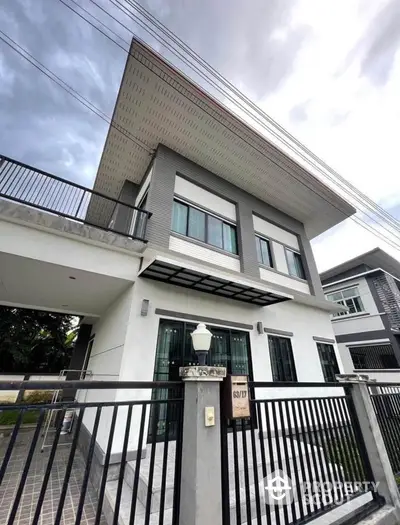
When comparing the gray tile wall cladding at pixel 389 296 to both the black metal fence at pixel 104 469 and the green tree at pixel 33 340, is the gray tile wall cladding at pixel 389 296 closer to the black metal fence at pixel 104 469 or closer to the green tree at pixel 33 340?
the black metal fence at pixel 104 469

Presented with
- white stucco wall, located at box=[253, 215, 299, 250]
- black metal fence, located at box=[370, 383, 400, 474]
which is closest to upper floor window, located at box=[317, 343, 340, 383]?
black metal fence, located at box=[370, 383, 400, 474]

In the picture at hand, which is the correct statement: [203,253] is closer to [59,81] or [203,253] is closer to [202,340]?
[202,340]

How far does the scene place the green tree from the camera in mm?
10266

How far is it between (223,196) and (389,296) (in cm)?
1110

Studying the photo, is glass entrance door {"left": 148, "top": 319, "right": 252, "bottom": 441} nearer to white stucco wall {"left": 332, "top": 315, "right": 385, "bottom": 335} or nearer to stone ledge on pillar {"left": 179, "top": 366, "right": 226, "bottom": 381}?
stone ledge on pillar {"left": 179, "top": 366, "right": 226, "bottom": 381}

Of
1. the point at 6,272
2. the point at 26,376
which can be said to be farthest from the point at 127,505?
the point at 26,376

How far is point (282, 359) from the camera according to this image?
587cm

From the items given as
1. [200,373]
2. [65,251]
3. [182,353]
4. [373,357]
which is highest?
[65,251]

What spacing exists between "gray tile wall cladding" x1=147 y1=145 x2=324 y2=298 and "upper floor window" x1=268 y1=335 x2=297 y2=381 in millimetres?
1845

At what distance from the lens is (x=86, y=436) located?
15.1ft

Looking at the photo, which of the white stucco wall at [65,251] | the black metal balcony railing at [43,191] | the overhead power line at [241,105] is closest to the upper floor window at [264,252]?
the overhead power line at [241,105]

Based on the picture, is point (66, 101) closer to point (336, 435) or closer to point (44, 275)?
point (44, 275)

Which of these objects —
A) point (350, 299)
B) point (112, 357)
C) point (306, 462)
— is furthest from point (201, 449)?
point (350, 299)

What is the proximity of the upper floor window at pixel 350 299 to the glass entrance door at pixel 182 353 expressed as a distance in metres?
9.82
